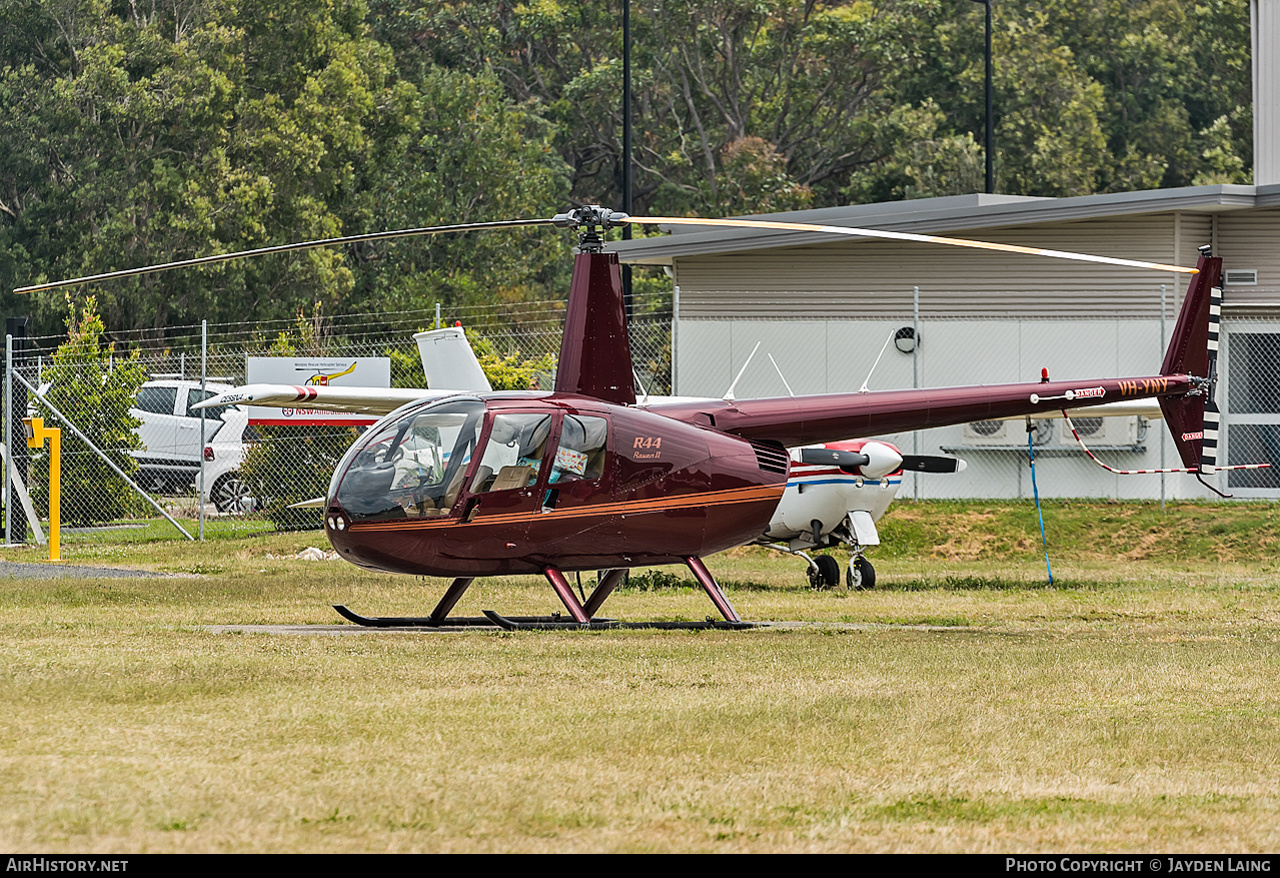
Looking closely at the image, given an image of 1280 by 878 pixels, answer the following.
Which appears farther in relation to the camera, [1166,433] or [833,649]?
[1166,433]

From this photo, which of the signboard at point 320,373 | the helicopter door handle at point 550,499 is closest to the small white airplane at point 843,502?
the helicopter door handle at point 550,499

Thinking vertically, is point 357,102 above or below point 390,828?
above

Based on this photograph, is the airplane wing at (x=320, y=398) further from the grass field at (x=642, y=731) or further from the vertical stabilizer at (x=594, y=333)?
the vertical stabilizer at (x=594, y=333)

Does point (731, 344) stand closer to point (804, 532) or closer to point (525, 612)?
point (804, 532)

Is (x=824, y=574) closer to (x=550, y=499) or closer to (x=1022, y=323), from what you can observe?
(x=550, y=499)

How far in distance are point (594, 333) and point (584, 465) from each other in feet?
3.63

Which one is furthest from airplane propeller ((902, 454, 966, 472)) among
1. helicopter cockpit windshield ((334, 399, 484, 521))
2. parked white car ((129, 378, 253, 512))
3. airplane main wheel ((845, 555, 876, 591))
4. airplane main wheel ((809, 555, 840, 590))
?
parked white car ((129, 378, 253, 512))

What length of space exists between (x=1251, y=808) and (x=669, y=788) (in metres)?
2.09

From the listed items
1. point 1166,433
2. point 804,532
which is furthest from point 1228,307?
point 804,532

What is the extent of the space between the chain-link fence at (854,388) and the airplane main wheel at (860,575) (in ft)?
15.6

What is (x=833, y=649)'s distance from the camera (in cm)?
1076

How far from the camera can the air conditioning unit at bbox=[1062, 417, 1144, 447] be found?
22438mm

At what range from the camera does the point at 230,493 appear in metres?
25.1

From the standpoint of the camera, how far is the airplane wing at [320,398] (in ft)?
51.6
